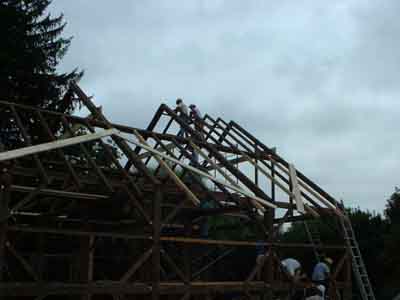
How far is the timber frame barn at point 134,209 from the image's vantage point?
388 inches

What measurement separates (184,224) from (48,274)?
12.8ft

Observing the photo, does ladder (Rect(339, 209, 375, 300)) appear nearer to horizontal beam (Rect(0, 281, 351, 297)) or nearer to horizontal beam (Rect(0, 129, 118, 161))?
horizontal beam (Rect(0, 281, 351, 297))

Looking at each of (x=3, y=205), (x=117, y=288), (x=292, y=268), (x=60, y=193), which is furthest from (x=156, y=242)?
(x=292, y=268)

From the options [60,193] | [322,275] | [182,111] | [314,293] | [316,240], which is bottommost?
[314,293]

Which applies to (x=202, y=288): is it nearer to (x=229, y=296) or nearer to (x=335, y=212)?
(x=335, y=212)

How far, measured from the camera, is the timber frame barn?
985cm

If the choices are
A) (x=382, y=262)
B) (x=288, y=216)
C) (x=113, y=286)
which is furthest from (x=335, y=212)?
(x=382, y=262)

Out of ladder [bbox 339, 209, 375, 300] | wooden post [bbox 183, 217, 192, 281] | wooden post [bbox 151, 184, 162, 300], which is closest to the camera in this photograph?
wooden post [bbox 151, 184, 162, 300]

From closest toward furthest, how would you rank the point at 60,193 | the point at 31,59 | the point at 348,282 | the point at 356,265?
the point at 60,193 < the point at 348,282 < the point at 356,265 < the point at 31,59

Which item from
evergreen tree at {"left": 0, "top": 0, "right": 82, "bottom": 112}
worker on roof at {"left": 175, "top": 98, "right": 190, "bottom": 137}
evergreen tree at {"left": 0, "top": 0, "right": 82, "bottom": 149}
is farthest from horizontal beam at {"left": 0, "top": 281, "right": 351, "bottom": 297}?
evergreen tree at {"left": 0, "top": 0, "right": 82, "bottom": 112}

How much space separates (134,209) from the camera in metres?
11.2

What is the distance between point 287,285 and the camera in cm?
1202

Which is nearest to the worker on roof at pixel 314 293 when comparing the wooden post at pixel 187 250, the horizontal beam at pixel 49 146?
the wooden post at pixel 187 250

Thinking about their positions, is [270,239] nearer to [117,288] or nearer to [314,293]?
[314,293]
